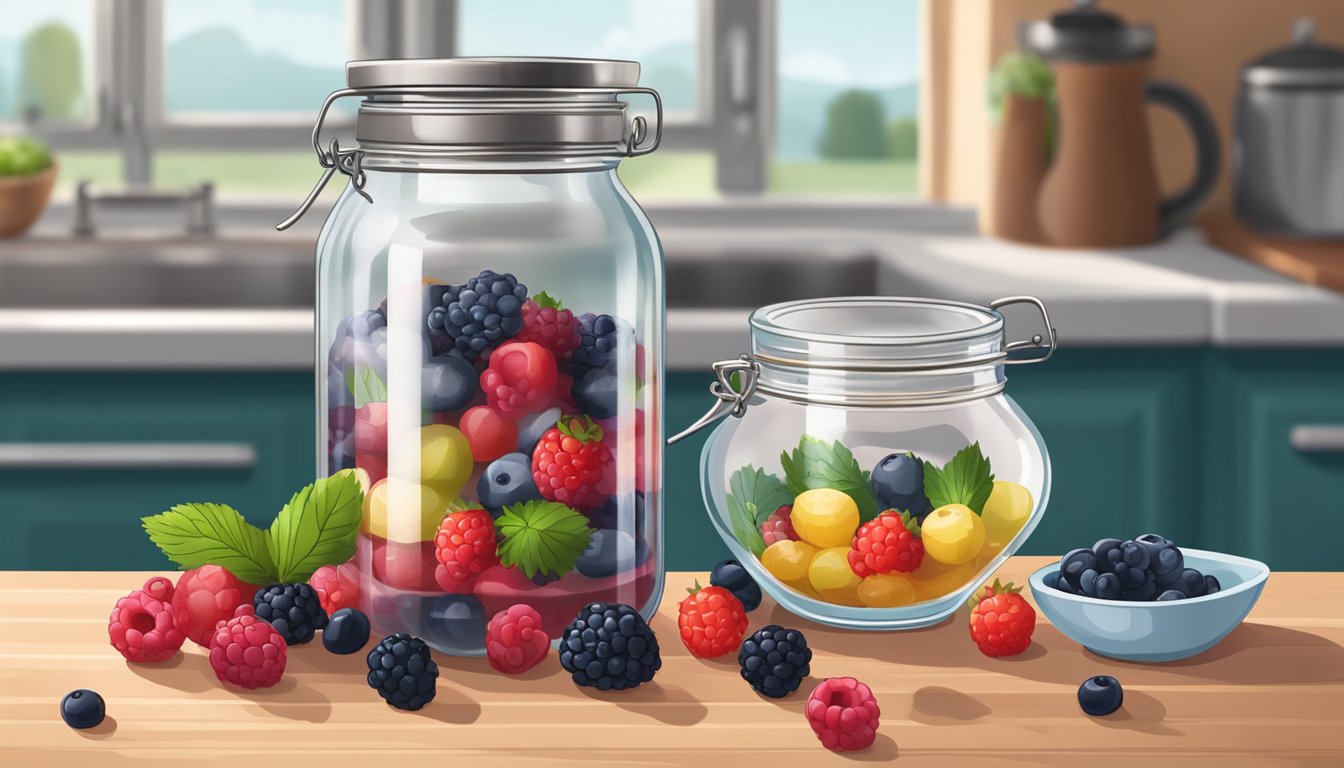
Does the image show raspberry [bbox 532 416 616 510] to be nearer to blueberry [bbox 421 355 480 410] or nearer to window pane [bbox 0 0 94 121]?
blueberry [bbox 421 355 480 410]

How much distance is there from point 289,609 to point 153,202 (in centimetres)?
196

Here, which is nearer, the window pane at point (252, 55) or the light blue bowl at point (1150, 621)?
the light blue bowl at point (1150, 621)

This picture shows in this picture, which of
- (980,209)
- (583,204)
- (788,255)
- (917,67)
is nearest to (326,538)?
(583,204)

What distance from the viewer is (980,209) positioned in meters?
2.70

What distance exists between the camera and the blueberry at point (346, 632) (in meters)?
0.78

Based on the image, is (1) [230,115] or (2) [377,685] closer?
(2) [377,685]

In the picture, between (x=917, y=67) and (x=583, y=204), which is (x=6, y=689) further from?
(x=917, y=67)

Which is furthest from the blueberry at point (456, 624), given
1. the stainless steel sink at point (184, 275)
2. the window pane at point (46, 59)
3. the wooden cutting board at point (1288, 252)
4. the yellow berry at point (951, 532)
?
the window pane at point (46, 59)

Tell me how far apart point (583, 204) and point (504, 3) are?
2.14 metres

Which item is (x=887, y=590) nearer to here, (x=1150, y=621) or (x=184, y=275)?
(x=1150, y=621)

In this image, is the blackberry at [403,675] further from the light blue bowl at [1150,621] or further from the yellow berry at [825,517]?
the light blue bowl at [1150,621]

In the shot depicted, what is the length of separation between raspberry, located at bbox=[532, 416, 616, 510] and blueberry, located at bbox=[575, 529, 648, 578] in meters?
0.02

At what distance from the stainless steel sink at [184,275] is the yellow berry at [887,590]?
183cm

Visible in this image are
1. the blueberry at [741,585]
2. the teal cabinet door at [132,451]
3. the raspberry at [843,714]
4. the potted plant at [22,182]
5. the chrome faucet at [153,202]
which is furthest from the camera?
the chrome faucet at [153,202]
